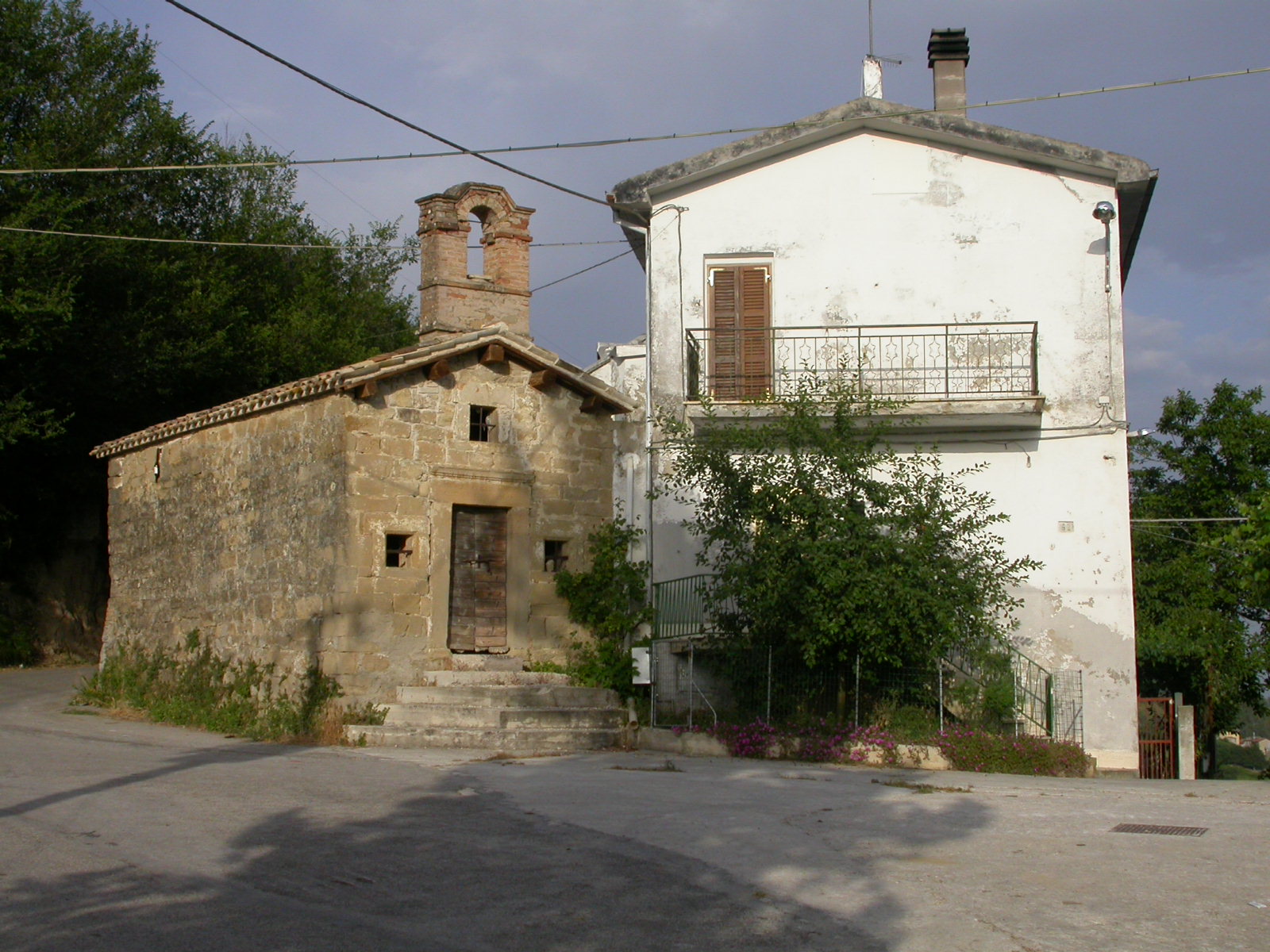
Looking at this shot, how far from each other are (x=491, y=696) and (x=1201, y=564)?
15931mm

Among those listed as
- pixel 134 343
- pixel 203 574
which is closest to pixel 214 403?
pixel 134 343

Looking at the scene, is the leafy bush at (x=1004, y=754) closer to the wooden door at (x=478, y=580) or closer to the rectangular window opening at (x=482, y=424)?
the wooden door at (x=478, y=580)

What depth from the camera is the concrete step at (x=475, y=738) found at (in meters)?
13.7

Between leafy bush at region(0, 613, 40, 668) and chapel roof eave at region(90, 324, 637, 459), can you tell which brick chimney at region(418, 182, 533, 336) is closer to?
chapel roof eave at region(90, 324, 637, 459)

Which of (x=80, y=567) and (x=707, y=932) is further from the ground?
(x=80, y=567)

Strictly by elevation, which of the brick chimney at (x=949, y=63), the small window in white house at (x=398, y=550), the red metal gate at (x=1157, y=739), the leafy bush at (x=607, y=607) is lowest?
the red metal gate at (x=1157, y=739)

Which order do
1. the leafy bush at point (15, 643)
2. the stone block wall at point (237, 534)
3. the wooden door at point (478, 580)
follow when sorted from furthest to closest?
the leafy bush at point (15, 643)
the wooden door at point (478, 580)
the stone block wall at point (237, 534)

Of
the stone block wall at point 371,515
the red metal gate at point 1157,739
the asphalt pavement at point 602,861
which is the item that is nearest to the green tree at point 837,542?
the asphalt pavement at point 602,861

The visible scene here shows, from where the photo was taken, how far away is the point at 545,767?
12305 millimetres

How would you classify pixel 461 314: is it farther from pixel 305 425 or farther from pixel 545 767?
pixel 545 767

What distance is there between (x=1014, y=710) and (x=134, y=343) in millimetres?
17038

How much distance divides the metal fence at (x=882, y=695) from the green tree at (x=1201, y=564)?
784 centimetres

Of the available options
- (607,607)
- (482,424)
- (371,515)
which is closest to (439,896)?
(371,515)

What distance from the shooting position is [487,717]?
553 inches
